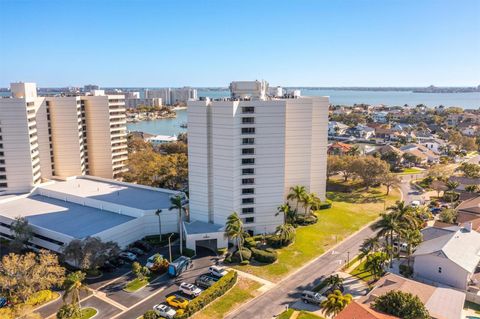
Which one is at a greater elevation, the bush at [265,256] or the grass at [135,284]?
the bush at [265,256]

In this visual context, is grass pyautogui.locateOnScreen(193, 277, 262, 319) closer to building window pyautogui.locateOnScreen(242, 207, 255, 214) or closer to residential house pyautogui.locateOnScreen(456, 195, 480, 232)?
building window pyautogui.locateOnScreen(242, 207, 255, 214)

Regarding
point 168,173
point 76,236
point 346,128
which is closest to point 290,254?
point 76,236

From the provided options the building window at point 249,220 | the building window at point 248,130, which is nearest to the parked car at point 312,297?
the building window at point 249,220

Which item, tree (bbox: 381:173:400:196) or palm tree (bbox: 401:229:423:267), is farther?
tree (bbox: 381:173:400:196)

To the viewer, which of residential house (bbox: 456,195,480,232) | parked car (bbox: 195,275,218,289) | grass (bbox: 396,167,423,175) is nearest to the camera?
parked car (bbox: 195,275,218,289)

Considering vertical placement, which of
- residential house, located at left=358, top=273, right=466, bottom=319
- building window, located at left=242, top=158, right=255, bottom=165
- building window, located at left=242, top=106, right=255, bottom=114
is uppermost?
building window, located at left=242, top=106, right=255, bottom=114

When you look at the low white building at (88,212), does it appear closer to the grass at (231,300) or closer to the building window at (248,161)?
the building window at (248,161)

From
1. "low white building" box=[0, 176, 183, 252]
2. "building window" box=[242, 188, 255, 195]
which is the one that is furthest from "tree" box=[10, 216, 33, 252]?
"building window" box=[242, 188, 255, 195]
